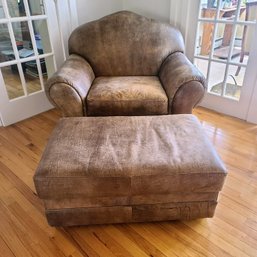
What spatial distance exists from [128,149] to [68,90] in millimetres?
663

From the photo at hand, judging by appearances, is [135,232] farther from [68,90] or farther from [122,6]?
[122,6]

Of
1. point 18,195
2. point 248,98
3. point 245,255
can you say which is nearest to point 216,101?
point 248,98

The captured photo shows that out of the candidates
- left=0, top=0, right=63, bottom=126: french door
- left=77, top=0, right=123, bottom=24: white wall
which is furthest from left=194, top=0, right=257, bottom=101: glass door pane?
left=0, top=0, right=63, bottom=126: french door

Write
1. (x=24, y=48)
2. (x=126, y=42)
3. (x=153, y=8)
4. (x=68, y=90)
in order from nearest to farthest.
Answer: (x=68, y=90)
(x=126, y=42)
(x=24, y=48)
(x=153, y=8)

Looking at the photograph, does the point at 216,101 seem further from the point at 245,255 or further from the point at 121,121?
the point at 245,255

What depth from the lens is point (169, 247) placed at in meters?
1.25

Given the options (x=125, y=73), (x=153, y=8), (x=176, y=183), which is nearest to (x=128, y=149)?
(x=176, y=183)

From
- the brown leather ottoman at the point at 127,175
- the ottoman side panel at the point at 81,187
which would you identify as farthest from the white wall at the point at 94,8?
the ottoman side panel at the point at 81,187

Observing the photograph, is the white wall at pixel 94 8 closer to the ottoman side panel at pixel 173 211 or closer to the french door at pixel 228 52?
the french door at pixel 228 52

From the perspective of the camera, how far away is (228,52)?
220 cm

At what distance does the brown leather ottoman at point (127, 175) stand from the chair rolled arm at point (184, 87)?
35 cm

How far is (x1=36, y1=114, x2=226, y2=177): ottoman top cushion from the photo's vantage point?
114 cm

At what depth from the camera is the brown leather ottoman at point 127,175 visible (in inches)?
44.7

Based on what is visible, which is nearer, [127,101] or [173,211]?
[173,211]
